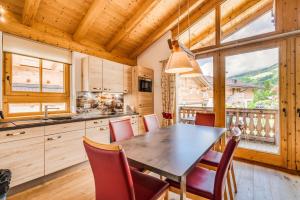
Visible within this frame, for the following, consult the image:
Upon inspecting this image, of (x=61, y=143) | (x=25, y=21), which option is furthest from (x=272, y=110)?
(x=25, y=21)

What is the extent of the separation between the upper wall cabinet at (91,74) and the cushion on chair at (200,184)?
2.52 m

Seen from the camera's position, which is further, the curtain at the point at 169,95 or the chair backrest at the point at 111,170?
the curtain at the point at 169,95

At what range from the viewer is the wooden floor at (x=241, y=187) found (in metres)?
1.97

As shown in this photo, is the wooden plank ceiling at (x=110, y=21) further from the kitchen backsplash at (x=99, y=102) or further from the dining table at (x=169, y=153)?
the dining table at (x=169, y=153)

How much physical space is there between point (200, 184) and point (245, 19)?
3.43m

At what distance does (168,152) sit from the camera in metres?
1.41

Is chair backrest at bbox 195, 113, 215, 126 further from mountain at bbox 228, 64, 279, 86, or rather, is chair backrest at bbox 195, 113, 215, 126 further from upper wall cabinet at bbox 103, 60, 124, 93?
upper wall cabinet at bbox 103, 60, 124, 93

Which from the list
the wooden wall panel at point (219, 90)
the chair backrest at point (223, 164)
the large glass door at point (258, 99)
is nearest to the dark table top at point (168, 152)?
the chair backrest at point (223, 164)

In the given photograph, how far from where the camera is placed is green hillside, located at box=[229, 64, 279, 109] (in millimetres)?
2902

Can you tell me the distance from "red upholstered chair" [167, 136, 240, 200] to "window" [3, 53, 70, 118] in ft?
8.87

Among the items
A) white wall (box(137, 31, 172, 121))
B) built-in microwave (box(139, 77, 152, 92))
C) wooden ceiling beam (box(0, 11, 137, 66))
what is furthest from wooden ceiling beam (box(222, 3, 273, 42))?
wooden ceiling beam (box(0, 11, 137, 66))

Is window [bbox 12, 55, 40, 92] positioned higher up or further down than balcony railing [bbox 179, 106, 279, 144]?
higher up

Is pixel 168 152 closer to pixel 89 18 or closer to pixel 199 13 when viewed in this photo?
pixel 89 18

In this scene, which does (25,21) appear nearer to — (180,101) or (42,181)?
(42,181)
